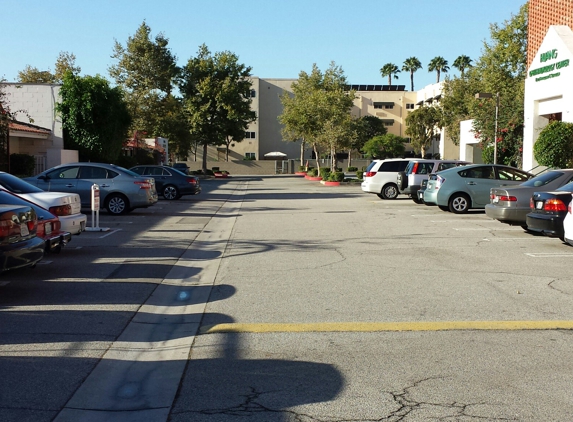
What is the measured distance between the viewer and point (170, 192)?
29391mm

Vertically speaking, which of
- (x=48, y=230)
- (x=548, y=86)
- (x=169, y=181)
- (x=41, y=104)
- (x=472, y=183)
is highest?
(x=548, y=86)

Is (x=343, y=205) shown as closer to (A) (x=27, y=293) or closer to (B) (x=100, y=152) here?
(B) (x=100, y=152)

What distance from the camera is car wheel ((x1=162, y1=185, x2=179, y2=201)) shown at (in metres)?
29.3

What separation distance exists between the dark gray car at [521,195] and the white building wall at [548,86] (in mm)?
13852

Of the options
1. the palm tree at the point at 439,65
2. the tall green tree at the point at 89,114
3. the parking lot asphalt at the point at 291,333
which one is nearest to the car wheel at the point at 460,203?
the parking lot asphalt at the point at 291,333

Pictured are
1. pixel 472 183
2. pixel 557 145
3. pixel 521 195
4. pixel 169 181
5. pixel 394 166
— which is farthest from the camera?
pixel 394 166

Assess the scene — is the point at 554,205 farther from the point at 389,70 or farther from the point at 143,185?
the point at 389,70

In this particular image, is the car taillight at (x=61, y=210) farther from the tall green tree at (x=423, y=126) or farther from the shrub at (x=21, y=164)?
the tall green tree at (x=423, y=126)

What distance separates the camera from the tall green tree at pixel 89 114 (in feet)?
114

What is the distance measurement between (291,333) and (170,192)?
2293cm

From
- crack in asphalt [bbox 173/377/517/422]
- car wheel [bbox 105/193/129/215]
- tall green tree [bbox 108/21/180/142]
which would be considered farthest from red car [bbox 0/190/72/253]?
tall green tree [bbox 108/21/180/142]

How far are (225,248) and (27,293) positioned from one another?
215 inches

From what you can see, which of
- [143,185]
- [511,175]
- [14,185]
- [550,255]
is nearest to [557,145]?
[511,175]

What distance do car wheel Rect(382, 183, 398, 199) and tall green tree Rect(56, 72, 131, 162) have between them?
15.4 meters
